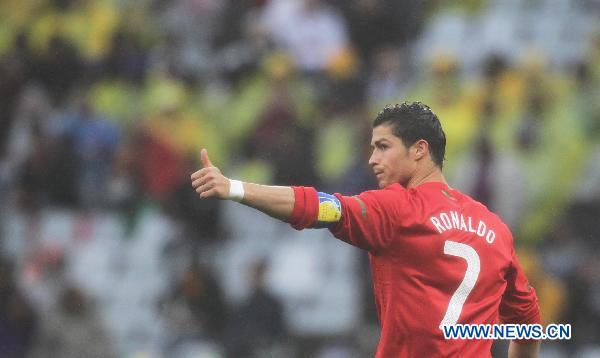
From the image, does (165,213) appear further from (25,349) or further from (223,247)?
(25,349)

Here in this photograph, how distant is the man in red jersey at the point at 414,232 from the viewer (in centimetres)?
512

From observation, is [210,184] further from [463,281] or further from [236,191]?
[463,281]

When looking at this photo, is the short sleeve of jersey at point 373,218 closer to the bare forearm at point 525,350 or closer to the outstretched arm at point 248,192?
the outstretched arm at point 248,192

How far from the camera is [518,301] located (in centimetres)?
583

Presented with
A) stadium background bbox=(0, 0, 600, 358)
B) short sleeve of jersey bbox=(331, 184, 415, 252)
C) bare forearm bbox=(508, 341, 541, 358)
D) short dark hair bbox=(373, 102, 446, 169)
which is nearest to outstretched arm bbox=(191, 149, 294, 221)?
short sleeve of jersey bbox=(331, 184, 415, 252)

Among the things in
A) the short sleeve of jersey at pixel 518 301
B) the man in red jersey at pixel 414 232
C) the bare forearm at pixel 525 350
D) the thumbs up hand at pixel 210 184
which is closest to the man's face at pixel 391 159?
the man in red jersey at pixel 414 232

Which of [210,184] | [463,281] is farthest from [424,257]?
[210,184]

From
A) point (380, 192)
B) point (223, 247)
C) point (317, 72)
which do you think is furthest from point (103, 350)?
point (380, 192)

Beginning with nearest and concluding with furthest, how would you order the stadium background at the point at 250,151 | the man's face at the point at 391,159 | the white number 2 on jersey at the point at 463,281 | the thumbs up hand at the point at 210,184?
the thumbs up hand at the point at 210,184 → the white number 2 on jersey at the point at 463,281 → the man's face at the point at 391,159 → the stadium background at the point at 250,151

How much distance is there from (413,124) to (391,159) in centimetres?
18

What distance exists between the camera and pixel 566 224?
10.6 metres

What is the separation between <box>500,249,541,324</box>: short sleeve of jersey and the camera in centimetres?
571

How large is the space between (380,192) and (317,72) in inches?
294

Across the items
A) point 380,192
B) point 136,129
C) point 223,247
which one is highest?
point 136,129
